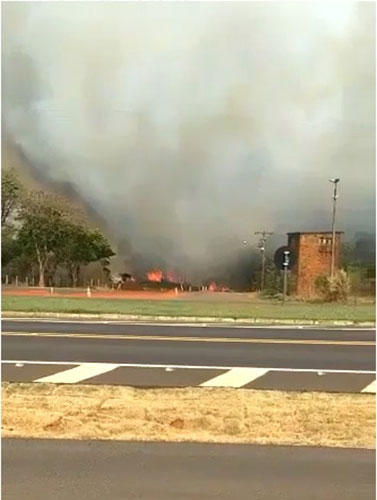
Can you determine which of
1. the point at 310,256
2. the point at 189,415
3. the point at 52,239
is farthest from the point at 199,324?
the point at 189,415

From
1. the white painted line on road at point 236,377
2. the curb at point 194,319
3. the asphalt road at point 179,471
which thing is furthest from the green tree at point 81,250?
the asphalt road at point 179,471

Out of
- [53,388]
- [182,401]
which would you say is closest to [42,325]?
[53,388]

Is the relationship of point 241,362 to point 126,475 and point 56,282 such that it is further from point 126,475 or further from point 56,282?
point 56,282

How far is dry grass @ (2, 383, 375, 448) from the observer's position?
15.2 feet

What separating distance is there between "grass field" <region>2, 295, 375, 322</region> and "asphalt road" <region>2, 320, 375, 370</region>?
2.71 meters

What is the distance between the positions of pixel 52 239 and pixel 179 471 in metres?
16.8

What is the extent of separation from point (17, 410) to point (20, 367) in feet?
7.90

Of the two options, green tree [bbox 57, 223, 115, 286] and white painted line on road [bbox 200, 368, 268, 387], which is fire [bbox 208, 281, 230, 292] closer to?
green tree [bbox 57, 223, 115, 286]

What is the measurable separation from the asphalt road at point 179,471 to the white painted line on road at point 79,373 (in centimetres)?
230

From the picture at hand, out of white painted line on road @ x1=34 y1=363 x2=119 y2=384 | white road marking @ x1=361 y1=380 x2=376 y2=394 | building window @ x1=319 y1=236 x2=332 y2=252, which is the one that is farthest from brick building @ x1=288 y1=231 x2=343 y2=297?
white road marking @ x1=361 y1=380 x2=376 y2=394

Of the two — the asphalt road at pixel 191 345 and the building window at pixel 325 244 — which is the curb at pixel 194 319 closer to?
the asphalt road at pixel 191 345

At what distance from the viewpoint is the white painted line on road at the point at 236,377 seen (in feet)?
22.1

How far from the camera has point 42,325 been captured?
505 inches

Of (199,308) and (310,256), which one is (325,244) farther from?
(199,308)
